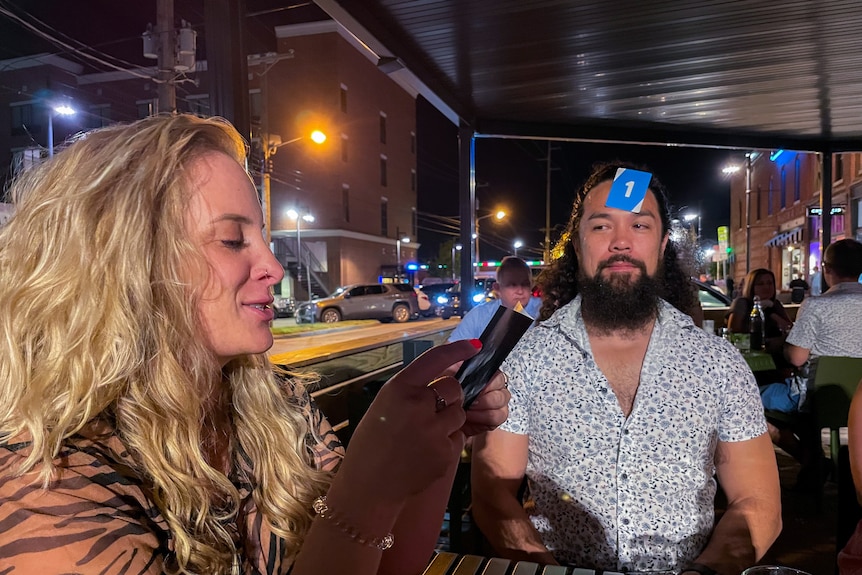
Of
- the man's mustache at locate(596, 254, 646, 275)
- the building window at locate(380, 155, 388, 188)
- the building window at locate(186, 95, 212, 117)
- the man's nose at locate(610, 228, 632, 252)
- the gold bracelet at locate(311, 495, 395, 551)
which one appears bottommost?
the gold bracelet at locate(311, 495, 395, 551)

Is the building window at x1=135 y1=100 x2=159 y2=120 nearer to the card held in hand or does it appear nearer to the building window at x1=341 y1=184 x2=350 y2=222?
the card held in hand

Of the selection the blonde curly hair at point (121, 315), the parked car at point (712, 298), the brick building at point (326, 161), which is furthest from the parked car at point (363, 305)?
the blonde curly hair at point (121, 315)

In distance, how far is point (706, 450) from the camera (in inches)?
67.2

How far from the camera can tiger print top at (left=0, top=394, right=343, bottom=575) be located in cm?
74

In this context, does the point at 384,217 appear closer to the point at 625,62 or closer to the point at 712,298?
the point at 712,298

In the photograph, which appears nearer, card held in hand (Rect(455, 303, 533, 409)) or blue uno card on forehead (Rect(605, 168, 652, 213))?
card held in hand (Rect(455, 303, 533, 409))

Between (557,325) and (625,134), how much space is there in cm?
477

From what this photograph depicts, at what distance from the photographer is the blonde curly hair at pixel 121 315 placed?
0.91 meters

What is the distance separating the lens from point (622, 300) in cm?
191

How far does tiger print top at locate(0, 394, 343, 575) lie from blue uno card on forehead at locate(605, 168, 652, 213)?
68.8 inches

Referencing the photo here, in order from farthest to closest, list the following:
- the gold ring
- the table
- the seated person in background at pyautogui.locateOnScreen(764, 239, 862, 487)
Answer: the table
the seated person in background at pyautogui.locateOnScreen(764, 239, 862, 487)
the gold ring

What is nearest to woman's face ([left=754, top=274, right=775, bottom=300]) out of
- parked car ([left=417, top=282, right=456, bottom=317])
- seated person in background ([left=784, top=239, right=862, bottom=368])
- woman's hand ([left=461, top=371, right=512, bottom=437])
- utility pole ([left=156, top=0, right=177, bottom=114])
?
seated person in background ([left=784, top=239, right=862, bottom=368])

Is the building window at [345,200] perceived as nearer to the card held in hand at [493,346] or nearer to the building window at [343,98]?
the building window at [343,98]

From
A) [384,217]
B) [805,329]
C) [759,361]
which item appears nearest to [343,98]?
[384,217]
